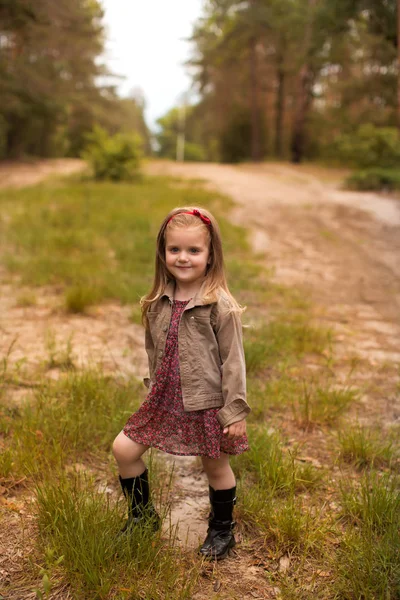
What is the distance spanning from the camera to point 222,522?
2.38 m

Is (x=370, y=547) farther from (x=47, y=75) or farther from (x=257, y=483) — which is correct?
(x=47, y=75)

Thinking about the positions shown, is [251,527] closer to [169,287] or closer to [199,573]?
[199,573]

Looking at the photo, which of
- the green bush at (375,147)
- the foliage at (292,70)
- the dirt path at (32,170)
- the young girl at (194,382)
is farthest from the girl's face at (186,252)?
the dirt path at (32,170)

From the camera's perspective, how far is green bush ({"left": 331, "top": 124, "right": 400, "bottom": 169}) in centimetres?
1432

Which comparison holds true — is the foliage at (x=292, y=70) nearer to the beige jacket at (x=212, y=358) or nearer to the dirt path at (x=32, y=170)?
the dirt path at (x=32, y=170)

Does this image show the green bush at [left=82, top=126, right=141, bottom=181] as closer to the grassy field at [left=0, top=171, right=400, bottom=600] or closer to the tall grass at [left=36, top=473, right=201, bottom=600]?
the grassy field at [left=0, top=171, right=400, bottom=600]

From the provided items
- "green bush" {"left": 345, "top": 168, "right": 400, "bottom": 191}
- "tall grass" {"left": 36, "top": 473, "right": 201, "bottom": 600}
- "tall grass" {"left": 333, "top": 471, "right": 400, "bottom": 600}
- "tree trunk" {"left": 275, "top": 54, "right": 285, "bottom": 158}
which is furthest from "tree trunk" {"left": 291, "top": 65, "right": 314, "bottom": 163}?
"tall grass" {"left": 36, "top": 473, "right": 201, "bottom": 600}

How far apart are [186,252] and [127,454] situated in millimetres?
869

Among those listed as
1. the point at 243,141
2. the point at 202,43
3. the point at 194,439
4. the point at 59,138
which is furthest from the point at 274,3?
the point at 194,439

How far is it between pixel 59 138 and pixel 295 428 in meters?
24.9

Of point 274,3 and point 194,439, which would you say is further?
point 274,3

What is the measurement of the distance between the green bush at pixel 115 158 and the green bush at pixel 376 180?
18.5 feet

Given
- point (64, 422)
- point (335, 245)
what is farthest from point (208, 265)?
point (335, 245)

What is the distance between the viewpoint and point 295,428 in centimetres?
345
